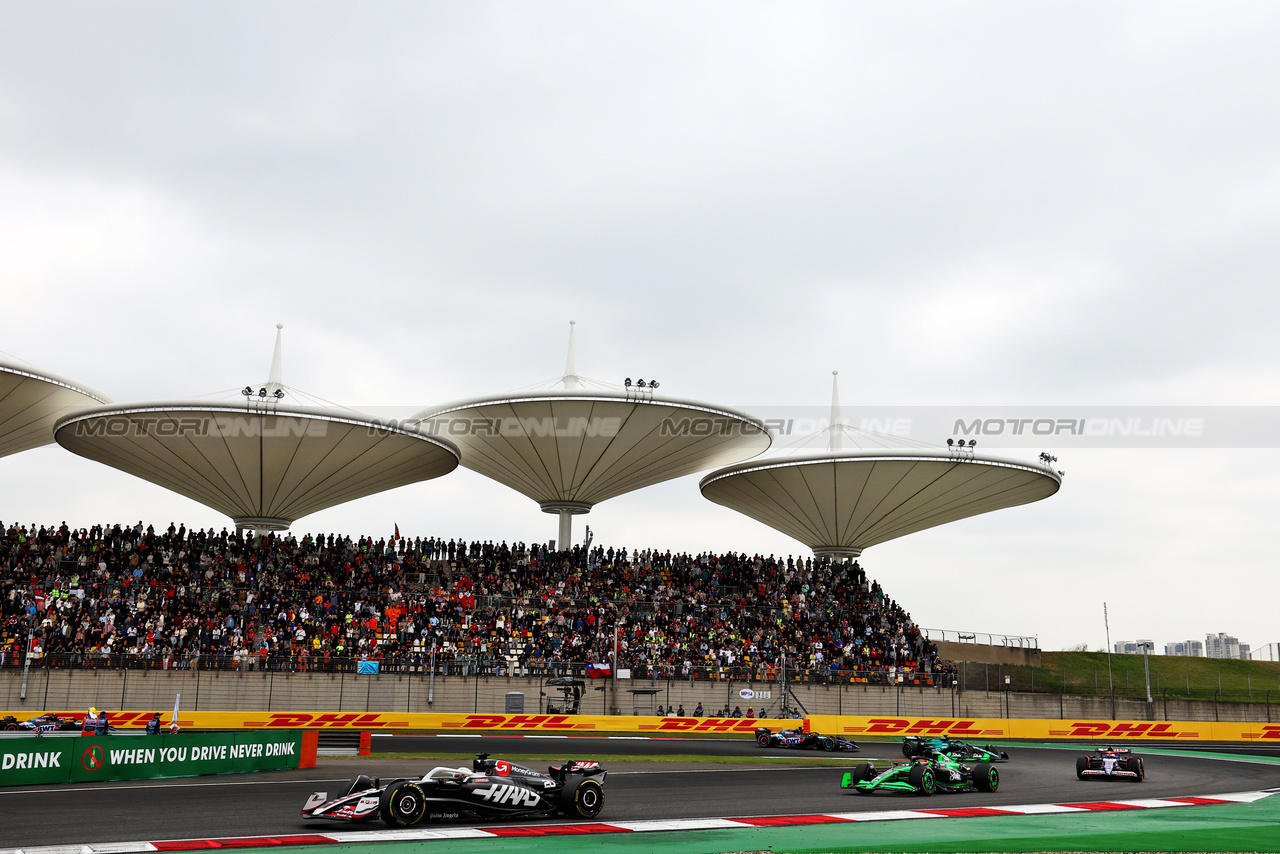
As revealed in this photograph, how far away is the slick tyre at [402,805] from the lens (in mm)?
14867

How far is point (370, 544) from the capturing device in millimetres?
48438

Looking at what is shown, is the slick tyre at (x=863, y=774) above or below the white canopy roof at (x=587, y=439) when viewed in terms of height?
below

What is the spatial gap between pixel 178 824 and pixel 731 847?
718 centimetres

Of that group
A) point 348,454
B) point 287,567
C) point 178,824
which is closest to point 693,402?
point 348,454

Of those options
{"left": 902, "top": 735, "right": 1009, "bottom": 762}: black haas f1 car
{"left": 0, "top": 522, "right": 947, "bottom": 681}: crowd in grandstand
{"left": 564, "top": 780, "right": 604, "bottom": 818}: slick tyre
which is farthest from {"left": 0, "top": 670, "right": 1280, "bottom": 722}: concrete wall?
{"left": 564, "top": 780, "right": 604, "bottom": 818}: slick tyre

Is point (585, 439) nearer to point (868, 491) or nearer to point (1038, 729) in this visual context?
point (868, 491)

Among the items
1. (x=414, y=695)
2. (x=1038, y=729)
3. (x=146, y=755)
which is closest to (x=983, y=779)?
(x=146, y=755)

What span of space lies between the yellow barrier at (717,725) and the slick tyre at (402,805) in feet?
67.6

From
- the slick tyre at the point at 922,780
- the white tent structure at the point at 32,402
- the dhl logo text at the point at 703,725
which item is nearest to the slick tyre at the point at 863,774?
the slick tyre at the point at 922,780

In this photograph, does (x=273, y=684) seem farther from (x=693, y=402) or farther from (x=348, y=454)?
(x=693, y=402)

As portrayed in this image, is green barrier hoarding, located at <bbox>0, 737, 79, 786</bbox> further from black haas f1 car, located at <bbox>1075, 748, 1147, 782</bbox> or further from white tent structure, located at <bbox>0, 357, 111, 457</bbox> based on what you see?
white tent structure, located at <bbox>0, 357, 111, 457</bbox>

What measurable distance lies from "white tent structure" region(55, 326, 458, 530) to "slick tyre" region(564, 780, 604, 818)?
97.7ft

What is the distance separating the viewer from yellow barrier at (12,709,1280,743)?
34.0 metres

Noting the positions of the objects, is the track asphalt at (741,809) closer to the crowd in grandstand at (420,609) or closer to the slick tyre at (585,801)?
the slick tyre at (585,801)
